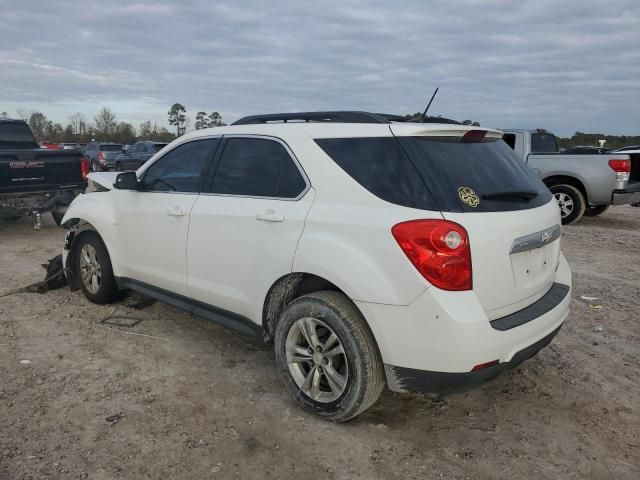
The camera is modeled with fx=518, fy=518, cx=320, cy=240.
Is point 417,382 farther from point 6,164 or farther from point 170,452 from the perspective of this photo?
point 6,164

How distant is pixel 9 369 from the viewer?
3748mm

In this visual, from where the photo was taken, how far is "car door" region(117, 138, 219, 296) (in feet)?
13.0

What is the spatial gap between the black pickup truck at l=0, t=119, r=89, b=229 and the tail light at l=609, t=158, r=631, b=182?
10.1 m

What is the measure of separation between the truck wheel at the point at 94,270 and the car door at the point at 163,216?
29cm

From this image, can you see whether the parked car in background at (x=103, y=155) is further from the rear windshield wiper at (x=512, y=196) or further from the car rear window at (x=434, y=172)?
the rear windshield wiper at (x=512, y=196)

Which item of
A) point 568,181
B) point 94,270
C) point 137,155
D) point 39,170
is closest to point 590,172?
point 568,181

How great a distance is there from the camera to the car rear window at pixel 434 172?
274 centimetres

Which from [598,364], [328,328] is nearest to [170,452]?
[328,328]

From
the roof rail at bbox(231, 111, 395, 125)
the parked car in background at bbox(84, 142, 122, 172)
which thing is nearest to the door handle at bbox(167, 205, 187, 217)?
the roof rail at bbox(231, 111, 395, 125)

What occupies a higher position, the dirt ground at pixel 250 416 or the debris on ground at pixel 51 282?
the debris on ground at pixel 51 282

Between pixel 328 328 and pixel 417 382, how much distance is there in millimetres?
584

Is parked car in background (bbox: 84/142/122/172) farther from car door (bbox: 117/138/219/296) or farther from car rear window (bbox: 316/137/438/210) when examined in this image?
car rear window (bbox: 316/137/438/210)

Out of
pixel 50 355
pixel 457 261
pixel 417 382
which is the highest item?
pixel 457 261

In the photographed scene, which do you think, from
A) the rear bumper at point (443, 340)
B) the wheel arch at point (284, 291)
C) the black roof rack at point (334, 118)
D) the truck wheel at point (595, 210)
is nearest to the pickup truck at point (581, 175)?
the truck wheel at point (595, 210)
